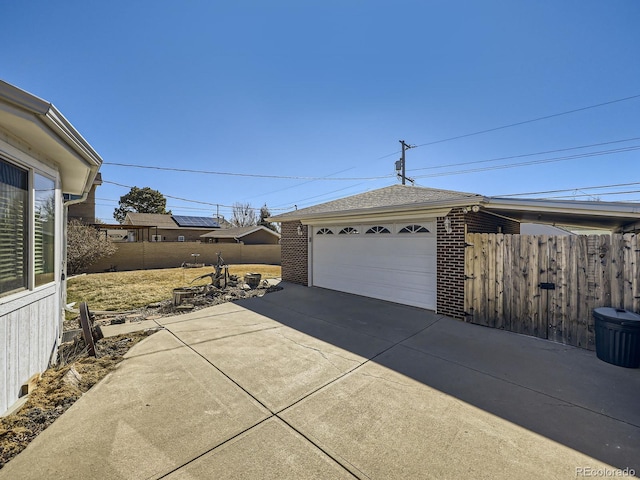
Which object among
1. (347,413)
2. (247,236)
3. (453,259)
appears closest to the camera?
(347,413)

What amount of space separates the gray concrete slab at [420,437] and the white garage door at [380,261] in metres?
4.17

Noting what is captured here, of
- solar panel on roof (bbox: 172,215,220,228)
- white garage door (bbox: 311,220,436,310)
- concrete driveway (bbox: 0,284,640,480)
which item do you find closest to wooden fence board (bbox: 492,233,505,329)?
concrete driveway (bbox: 0,284,640,480)

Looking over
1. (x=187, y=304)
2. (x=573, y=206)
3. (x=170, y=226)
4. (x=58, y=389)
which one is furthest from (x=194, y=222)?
(x=573, y=206)

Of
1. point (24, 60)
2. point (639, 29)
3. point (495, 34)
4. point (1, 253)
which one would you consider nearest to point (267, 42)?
point (24, 60)

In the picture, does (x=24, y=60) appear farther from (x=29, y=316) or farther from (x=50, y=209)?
(x=29, y=316)

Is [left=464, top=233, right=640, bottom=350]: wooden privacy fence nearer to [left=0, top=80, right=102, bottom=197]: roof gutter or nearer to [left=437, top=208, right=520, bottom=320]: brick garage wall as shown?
[left=437, top=208, right=520, bottom=320]: brick garage wall

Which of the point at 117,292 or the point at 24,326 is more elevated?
the point at 24,326

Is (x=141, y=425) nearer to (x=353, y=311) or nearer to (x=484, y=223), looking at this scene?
(x=353, y=311)

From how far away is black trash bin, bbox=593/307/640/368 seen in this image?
13.1 ft

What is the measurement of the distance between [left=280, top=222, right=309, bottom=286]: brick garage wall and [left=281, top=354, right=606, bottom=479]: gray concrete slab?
7.42m

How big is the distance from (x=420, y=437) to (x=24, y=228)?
501cm

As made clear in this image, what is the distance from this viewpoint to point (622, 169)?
678 inches

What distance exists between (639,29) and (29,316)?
13.5 meters

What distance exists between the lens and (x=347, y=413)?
9.56ft
